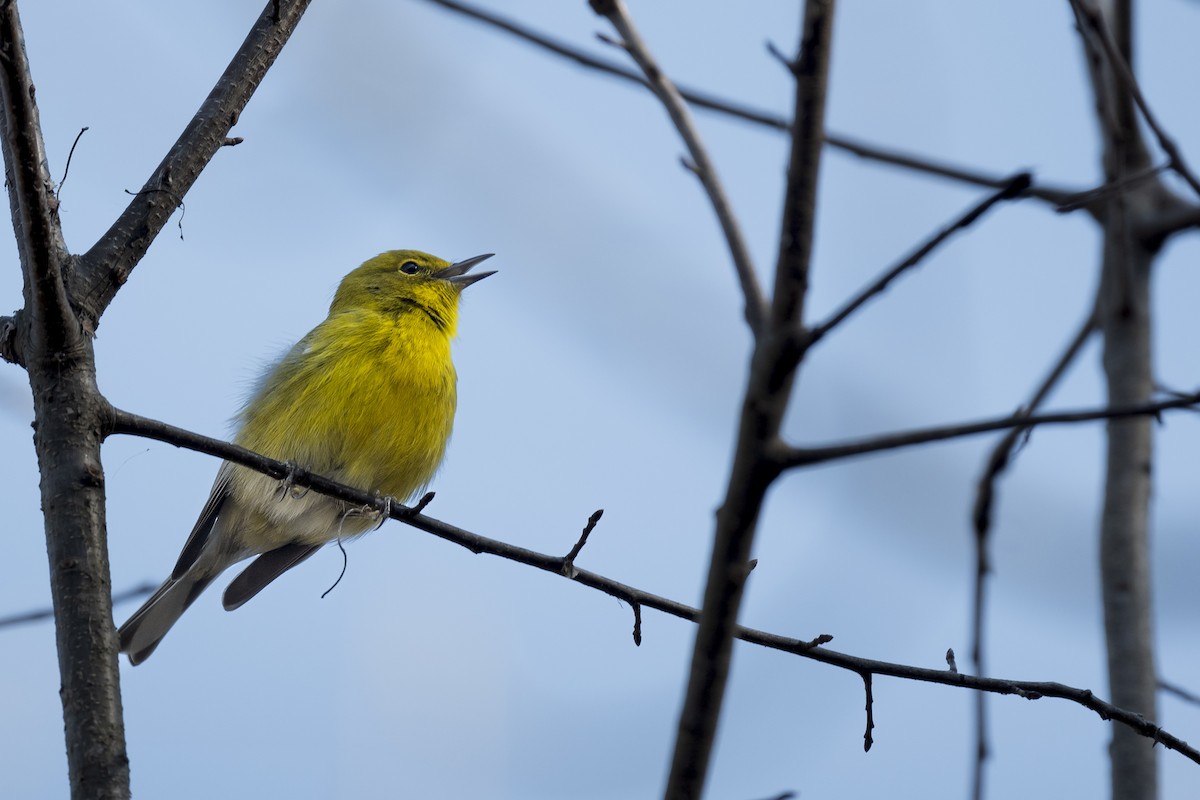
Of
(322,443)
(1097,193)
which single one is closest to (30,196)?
(1097,193)

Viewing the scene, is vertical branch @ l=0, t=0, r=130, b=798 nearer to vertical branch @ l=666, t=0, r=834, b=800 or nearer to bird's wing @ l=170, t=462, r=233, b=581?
vertical branch @ l=666, t=0, r=834, b=800

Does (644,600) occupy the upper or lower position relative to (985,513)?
lower

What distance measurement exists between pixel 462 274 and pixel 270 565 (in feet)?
6.88

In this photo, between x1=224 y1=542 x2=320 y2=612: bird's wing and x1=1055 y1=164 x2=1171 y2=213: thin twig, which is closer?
x1=1055 y1=164 x2=1171 y2=213: thin twig

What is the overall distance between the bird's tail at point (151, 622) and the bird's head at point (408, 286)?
5.78 ft

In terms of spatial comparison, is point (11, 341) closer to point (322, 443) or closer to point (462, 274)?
point (322, 443)

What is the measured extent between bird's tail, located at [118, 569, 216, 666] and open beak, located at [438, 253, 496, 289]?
231cm

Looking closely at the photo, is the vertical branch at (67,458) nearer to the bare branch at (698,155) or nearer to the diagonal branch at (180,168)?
the diagonal branch at (180,168)

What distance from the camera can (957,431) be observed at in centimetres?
174

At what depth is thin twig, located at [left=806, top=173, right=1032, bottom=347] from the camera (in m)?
1.73

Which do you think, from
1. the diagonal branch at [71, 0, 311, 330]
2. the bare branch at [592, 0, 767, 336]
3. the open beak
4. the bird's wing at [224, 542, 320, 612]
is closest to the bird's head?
the open beak

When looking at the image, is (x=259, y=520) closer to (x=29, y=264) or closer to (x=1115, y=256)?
(x=29, y=264)

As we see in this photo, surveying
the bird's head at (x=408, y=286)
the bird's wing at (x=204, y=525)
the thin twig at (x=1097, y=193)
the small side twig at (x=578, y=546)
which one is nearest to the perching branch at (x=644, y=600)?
the small side twig at (x=578, y=546)

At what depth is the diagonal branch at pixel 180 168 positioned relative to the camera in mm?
3182
